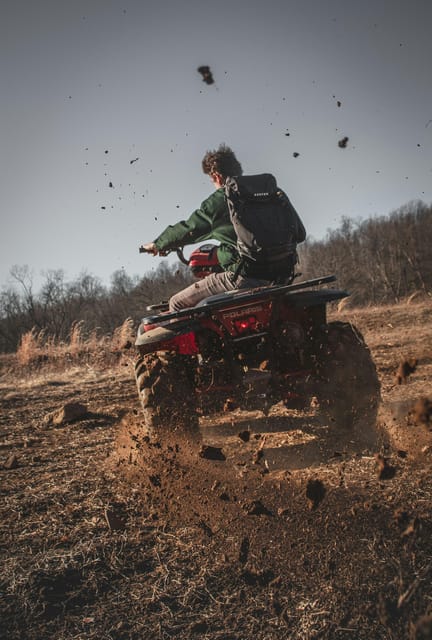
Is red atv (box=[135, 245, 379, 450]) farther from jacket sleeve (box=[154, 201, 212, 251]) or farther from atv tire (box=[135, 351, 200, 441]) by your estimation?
jacket sleeve (box=[154, 201, 212, 251])

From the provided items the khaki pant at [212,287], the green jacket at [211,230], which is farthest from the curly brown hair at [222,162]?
the khaki pant at [212,287]

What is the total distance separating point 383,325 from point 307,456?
7969 mm

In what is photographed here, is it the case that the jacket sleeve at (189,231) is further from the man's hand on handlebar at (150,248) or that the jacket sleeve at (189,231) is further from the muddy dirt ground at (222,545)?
the muddy dirt ground at (222,545)

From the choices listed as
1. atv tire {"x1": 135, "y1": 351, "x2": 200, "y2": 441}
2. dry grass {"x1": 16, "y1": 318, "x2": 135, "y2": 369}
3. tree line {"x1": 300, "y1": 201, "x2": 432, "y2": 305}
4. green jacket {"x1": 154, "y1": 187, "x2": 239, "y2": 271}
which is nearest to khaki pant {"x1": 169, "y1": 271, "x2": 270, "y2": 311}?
green jacket {"x1": 154, "y1": 187, "x2": 239, "y2": 271}

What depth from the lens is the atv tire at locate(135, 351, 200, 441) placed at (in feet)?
9.98

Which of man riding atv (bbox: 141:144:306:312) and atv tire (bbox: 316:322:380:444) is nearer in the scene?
atv tire (bbox: 316:322:380:444)

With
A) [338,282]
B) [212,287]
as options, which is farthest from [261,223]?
[338,282]

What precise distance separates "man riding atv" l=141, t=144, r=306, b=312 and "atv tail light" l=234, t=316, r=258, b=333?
36 centimetres

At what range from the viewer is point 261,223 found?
10.3 feet

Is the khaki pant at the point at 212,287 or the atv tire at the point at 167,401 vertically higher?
the khaki pant at the point at 212,287

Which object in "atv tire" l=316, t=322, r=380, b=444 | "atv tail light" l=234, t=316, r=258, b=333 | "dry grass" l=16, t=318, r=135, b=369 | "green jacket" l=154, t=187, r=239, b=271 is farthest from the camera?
"dry grass" l=16, t=318, r=135, b=369

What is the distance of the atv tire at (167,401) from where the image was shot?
120 inches

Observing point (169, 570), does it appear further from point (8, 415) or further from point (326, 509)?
point (8, 415)

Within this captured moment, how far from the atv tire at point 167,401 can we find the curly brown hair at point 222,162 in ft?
5.79
